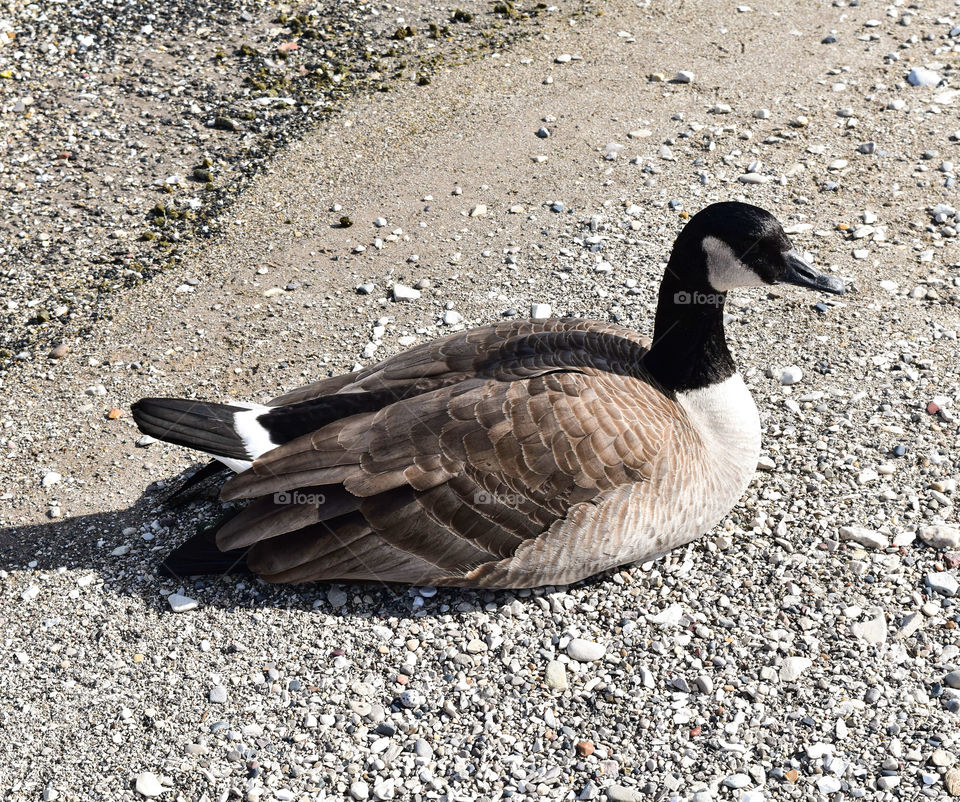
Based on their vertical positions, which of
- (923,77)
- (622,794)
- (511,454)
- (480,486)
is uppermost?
(923,77)

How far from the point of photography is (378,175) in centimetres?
883

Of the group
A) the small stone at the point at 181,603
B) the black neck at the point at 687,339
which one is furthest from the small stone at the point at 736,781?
the small stone at the point at 181,603

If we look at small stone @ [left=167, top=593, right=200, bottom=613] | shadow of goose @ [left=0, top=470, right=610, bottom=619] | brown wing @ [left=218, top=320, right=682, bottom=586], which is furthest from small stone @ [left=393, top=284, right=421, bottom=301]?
small stone @ [left=167, top=593, right=200, bottom=613]

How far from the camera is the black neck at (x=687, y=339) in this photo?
17.7 feet

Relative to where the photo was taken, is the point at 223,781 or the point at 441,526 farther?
the point at 441,526

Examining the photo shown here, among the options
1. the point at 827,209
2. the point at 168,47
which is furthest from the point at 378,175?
the point at 827,209

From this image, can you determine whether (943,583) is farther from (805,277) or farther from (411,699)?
(411,699)

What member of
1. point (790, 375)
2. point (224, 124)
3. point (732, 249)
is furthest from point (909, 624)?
point (224, 124)

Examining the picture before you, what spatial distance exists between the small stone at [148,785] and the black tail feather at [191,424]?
5.30ft

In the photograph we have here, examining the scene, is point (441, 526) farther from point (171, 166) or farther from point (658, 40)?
point (658, 40)

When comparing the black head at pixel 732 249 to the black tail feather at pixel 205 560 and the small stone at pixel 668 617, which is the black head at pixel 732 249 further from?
the black tail feather at pixel 205 560

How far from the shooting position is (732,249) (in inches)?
207

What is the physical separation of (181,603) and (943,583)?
4070 millimetres

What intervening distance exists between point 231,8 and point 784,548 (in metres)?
8.27
